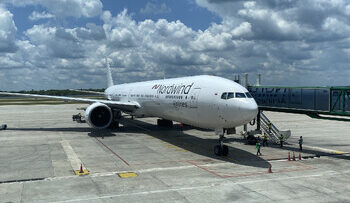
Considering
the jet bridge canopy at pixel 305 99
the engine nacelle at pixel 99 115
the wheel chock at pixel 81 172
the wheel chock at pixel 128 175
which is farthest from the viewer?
the engine nacelle at pixel 99 115

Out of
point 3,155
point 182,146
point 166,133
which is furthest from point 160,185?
point 166,133

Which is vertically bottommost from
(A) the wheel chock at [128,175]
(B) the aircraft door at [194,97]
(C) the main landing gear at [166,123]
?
(A) the wheel chock at [128,175]

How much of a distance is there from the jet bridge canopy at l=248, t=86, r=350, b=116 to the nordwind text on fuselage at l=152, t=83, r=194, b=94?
22.7ft

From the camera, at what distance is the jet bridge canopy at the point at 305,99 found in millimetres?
20609

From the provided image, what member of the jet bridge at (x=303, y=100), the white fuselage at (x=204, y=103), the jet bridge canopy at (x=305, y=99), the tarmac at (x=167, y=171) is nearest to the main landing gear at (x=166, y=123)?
the white fuselage at (x=204, y=103)

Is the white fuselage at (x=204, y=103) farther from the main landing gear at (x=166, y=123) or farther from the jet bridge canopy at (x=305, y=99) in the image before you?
the main landing gear at (x=166, y=123)

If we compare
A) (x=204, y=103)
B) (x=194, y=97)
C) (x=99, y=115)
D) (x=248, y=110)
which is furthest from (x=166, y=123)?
(x=248, y=110)

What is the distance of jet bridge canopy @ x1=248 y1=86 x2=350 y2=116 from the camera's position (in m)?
20.6

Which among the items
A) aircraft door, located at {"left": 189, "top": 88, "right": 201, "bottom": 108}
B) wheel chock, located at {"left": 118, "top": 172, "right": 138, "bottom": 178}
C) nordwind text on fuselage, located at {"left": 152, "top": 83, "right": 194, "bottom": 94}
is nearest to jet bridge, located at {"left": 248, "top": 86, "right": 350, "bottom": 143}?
nordwind text on fuselage, located at {"left": 152, "top": 83, "right": 194, "bottom": 94}

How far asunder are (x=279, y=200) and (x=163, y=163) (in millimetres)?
7856

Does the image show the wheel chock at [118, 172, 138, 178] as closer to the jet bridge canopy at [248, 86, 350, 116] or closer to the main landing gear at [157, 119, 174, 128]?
the jet bridge canopy at [248, 86, 350, 116]

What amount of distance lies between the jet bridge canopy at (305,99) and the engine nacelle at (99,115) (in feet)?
46.5

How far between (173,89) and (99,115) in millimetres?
10428

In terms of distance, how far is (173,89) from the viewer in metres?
24.8
